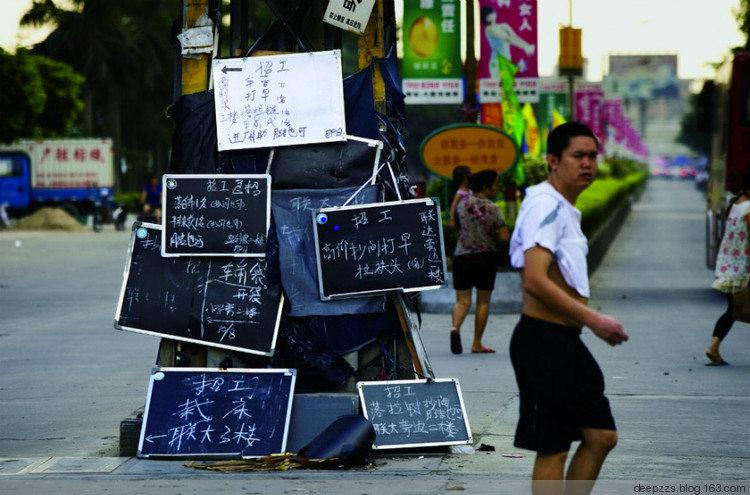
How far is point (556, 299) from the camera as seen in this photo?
14.3 feet

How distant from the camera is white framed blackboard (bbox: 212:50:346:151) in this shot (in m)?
6.88

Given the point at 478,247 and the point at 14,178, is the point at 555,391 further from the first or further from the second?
the point at 14,178

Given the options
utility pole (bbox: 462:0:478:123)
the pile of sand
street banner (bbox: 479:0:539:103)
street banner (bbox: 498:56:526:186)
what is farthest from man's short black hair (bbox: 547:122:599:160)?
the pile of sand

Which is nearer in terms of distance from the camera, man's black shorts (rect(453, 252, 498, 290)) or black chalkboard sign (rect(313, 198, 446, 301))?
black chalkboard sign (rect(313, 198, 446, 301))

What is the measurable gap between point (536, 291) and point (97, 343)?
27.7ft

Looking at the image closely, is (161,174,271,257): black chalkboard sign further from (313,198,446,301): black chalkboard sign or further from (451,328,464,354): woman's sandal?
(451,328,464,354): woman's sandal

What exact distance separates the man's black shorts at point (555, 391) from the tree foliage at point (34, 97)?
118 feet

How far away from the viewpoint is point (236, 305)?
6.83 metres

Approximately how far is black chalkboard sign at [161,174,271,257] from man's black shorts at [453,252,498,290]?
15.0ft

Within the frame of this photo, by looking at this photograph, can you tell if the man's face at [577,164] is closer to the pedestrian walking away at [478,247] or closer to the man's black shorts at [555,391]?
the man's black shorts at [555,391]

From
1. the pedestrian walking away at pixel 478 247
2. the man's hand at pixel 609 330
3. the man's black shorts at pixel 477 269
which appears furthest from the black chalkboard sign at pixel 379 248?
the man's black shorts at pixel 477 269

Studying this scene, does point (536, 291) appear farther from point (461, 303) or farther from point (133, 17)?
point (133, 17)

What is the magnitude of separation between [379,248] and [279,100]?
3.41 feet

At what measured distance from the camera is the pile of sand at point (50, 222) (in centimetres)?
3938
